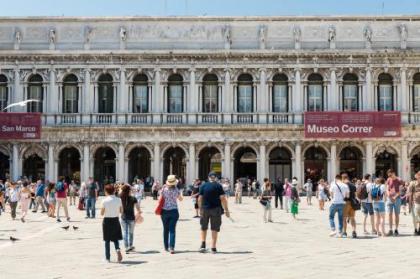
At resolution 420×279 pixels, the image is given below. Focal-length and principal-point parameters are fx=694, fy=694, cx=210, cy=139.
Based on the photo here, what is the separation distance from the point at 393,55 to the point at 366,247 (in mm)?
32474

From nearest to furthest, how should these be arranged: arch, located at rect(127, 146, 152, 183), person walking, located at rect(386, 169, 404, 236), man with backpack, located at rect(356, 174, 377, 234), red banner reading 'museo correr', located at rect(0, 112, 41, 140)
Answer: person walking, located at rect(386, 169, 404, 236) < man with backpack, located at rect(356, 174, 377, 234) < red banner reading 'museo correr', located at rect(0, 112, 41, 140) < arch, located at rect(127, 146, 152, 183)

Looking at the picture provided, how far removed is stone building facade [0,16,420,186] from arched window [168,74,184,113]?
8cm

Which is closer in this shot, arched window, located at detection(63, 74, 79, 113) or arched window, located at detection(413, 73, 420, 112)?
arched window, located at detection(413, 73, 420, 112)

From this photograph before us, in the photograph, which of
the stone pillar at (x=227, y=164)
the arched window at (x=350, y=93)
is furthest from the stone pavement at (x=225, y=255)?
the arched window at (x=350, y=93)

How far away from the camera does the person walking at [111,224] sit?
14266 millimetres

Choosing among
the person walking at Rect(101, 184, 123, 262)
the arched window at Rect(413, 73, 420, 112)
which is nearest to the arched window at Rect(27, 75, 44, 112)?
the arched window at Rect(413, 73, 420, 112)

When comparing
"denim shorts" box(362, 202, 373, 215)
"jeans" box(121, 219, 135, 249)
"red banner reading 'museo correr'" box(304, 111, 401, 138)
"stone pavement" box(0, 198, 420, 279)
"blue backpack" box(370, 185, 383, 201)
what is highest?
"red banner reading 'museo correr'" box(304, 111, 401, 138)

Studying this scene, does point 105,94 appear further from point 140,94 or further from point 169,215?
point 169,215

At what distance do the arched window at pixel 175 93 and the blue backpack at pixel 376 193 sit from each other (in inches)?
1142

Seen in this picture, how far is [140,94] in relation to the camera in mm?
48125

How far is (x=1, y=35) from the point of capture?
4897cm

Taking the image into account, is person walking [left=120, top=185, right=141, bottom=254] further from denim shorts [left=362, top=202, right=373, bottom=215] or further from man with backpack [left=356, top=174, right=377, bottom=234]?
denim shorts [left=362, top=202, right=373, bottom=215]

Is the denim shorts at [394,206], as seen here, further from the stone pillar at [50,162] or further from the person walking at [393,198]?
the stone pillar at [50,162]

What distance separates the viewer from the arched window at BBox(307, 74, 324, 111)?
4778 cm
